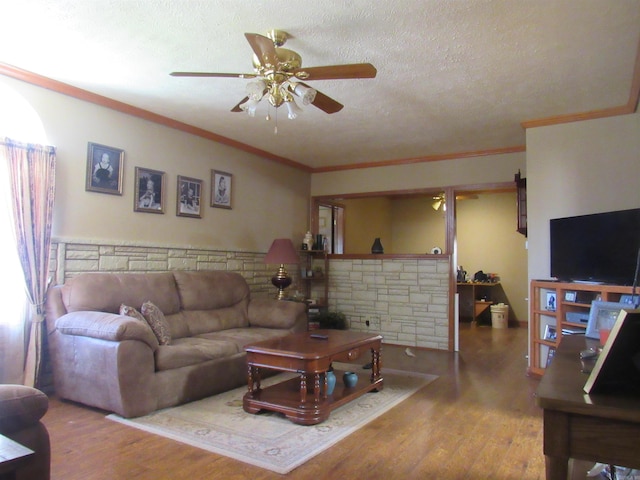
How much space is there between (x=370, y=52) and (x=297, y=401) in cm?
246

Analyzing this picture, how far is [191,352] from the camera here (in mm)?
3354

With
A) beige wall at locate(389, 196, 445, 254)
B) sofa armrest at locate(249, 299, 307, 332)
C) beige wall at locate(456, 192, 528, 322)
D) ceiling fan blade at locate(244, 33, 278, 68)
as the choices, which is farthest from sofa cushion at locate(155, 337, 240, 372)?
beige wall at locate(456, 192, 528, 322)

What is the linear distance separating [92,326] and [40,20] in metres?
1.95

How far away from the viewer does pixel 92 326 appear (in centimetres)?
305

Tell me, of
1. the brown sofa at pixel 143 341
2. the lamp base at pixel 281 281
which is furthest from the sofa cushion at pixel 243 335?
the lamp base at pixel 281 281

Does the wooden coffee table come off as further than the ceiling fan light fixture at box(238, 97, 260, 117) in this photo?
Yes

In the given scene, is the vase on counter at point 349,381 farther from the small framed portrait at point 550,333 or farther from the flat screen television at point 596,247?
the flat screen television at point 596,247

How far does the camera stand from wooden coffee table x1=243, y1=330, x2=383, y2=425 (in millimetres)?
2939

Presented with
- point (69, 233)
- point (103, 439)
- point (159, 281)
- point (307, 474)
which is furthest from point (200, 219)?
point (307, 474)

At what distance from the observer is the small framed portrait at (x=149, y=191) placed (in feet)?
14.2

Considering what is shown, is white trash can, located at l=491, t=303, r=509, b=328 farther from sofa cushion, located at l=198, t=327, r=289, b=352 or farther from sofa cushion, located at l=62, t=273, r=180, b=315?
sofa cushion, located at l=62, t=273, r=180, b=315

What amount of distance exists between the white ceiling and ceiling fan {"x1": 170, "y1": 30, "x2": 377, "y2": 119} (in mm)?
160

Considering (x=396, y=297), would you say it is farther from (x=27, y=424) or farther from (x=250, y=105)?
(x=27, y=424)

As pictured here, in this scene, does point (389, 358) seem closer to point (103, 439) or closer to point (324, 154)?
point (324, 154)
